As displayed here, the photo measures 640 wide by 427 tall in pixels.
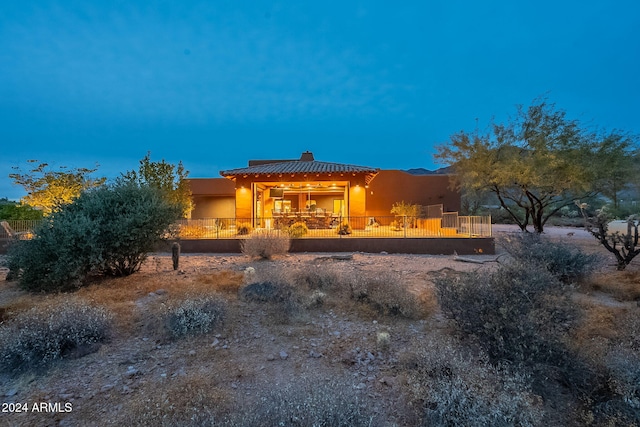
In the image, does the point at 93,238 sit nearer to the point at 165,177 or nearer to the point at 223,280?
the point at 223,280

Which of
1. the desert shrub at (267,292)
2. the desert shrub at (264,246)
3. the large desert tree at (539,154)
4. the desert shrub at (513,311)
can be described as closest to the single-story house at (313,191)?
the desert shrub at (264,246)

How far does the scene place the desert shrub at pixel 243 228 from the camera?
39.8 ft

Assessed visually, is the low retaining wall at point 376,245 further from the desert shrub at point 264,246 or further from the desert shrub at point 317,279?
the desert shrub at point 317,279

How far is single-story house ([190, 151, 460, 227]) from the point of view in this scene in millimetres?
15188

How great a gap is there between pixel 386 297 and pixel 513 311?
1797 millimetres

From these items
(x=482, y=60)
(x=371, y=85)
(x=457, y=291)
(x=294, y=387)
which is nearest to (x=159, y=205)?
(x=294, y=387)

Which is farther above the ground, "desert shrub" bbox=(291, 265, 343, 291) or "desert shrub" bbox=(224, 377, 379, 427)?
Answer: "desert shrub" bbox=(291, 265, 343, 291)

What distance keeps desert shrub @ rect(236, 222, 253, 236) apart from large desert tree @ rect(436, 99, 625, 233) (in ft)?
31.1

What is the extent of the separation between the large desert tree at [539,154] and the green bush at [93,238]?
1160 cm

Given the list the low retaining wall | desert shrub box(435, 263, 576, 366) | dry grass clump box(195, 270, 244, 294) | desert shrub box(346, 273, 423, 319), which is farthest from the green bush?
desert shrub box(435, 263, 576, 366)

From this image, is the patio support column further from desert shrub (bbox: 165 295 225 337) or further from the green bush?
desert shrub (bbox: 165 295 225 337)

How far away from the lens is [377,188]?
1856cm

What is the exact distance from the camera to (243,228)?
12.3m

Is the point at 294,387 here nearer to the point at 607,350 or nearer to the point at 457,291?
the point at 457,291
